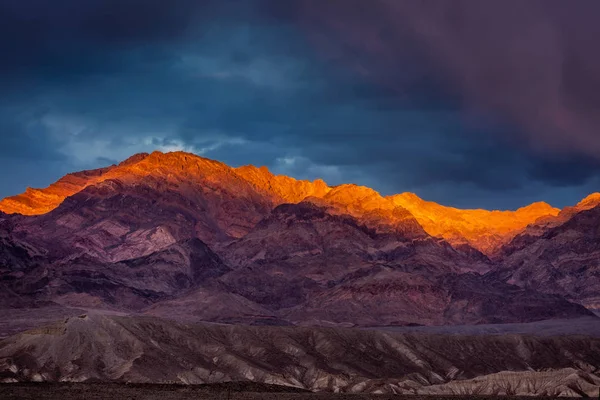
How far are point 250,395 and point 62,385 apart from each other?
3608 cm

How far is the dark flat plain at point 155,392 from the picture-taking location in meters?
152

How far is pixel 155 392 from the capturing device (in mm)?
167000

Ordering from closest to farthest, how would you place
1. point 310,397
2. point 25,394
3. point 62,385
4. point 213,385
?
point 25,394 → point 310,397 → point 62,385 → point 213,385

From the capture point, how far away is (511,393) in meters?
192

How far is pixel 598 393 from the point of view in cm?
17975

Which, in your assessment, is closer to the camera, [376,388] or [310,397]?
[310,397]

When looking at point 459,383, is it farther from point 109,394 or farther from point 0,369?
point 0,369

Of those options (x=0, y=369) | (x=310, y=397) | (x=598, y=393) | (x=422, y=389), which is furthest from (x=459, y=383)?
(x=0, y=369)

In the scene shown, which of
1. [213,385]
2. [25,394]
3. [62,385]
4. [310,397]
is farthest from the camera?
[213,385]

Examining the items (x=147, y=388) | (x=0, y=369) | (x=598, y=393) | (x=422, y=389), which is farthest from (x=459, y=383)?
(x=0, y=369)

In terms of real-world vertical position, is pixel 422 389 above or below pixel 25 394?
above

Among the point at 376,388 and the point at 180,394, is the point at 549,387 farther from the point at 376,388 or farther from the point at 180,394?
the point at 180,394

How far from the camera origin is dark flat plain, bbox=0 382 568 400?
152000 mm

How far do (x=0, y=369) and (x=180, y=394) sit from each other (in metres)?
53.2
